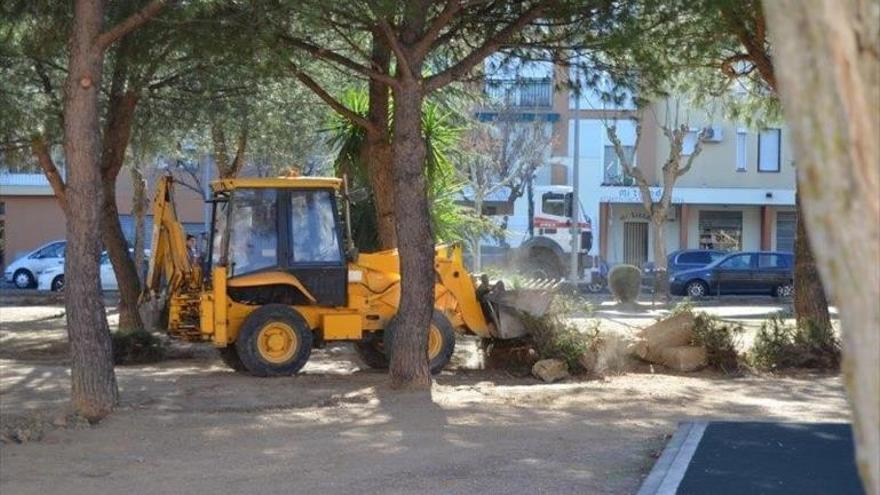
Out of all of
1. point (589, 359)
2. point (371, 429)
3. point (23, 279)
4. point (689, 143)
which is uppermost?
point (689, 143)

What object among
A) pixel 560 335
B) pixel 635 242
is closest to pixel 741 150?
pixel 635 242

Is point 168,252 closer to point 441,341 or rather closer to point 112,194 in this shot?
point 112,194

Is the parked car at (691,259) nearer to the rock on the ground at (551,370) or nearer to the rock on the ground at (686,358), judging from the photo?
the rock on the ground at (686,358)

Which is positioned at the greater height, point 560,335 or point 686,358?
point 560,335

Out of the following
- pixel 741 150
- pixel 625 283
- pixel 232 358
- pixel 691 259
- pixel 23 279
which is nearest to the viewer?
pixel 232 358

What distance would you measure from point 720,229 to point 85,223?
39.5 m

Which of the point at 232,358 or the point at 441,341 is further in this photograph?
the point at 232,358

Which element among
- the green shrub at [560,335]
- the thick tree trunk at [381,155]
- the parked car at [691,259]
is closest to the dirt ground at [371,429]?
the green shrub at [560,335]

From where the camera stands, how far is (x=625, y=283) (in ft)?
103

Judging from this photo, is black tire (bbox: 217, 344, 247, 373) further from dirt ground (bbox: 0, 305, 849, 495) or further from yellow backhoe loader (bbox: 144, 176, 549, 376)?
dirt ground (bbox: 0, 305, 849, 495)

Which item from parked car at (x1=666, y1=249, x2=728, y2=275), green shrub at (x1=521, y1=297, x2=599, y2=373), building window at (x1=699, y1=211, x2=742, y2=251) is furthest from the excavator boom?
building window at (x1=699, y1=211, x2=742, y2=251)

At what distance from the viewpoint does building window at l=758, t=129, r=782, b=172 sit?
46.7m

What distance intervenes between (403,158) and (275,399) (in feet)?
9.74

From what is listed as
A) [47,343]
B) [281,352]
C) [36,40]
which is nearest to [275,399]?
[281,352]
